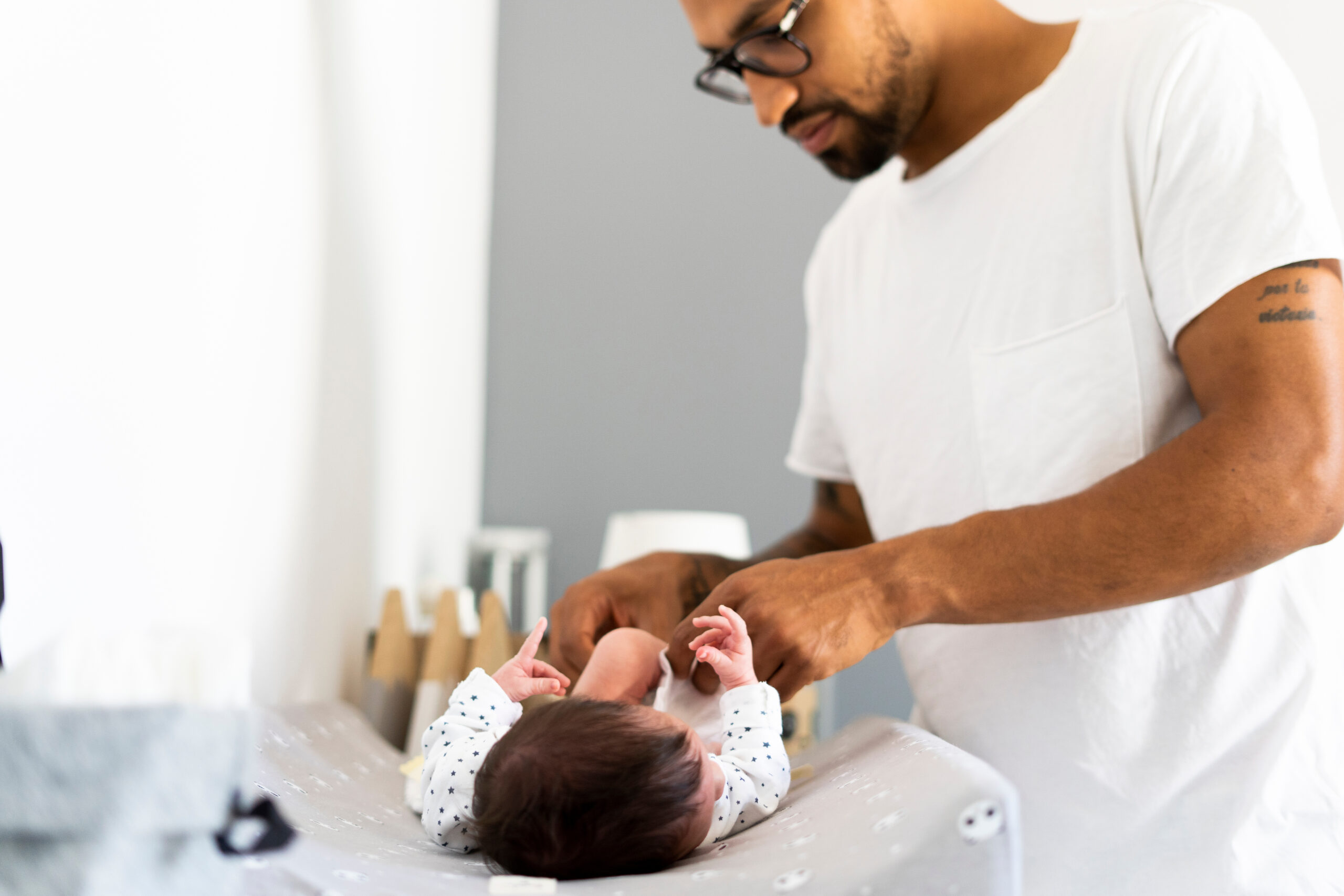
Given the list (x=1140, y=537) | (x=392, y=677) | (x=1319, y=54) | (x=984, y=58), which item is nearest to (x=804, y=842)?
(x=1140, y=537)

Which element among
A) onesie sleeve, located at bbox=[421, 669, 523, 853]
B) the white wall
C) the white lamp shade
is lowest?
the white lamp shade

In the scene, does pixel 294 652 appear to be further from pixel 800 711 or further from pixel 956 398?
pixel 800 711

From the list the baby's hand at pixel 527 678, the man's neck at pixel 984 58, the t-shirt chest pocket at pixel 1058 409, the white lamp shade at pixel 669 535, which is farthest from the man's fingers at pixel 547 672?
the white lamp shade at pixel 669 535

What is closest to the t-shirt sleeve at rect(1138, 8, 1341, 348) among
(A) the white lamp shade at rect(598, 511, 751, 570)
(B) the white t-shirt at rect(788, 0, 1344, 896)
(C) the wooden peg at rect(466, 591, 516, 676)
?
(B) the white t-shirt at rect(788, 0, 1344, 896)

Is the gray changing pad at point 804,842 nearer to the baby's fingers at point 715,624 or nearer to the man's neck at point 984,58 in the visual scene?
the baby's fingers at point 715,624

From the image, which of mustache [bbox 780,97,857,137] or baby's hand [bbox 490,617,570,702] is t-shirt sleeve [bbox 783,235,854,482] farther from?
baby's hand [bbox 490,617,570,702]

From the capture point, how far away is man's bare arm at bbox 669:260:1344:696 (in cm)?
75

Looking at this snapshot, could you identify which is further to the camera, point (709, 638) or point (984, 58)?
point (984, 58)

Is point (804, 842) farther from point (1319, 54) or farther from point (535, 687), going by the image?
point (1319, 54)

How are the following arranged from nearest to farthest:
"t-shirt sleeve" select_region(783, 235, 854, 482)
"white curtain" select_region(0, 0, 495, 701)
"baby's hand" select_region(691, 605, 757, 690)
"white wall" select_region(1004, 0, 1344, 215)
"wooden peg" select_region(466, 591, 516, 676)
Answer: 1. "white curtain" select_region(0, 0, 495, 701)
2. "baby's hand" select_region(691, 605, 757, 690)
3. "wooden peg" select_region(466, 591, 516, 676)
4. "t-shirt sleeve" select_region(783, 235, 854, 482)
5. "white wall" select_region(1004, 0, 1344, 215)

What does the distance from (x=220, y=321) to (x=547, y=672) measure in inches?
18.7

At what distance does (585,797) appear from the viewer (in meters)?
0.64

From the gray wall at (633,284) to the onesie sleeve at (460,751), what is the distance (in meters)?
1.65

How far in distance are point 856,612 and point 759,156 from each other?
6.65 ft
